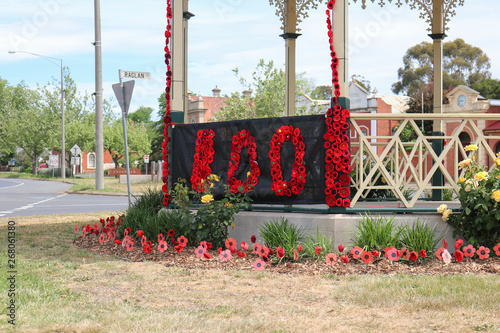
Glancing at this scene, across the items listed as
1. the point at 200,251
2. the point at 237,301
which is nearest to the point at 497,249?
the point at 237,301

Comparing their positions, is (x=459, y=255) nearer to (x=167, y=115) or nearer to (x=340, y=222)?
(x=340, y=222)

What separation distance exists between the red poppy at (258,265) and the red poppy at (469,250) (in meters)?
2.65

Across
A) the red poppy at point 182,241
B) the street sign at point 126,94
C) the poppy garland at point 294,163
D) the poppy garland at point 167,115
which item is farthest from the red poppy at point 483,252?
the street sign at point 126,94

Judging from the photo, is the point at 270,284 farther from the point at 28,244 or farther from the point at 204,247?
the point at 28,244

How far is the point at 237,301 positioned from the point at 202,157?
3.68 meters

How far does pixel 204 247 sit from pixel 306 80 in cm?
3856

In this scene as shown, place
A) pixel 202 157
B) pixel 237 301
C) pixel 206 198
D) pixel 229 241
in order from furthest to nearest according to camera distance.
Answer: pixel 202 157 → pixel 206 198 → pixel 229 241 → pixel 237 301

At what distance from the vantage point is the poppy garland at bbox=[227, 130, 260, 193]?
8.27 meters

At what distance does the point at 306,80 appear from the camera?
4497cm

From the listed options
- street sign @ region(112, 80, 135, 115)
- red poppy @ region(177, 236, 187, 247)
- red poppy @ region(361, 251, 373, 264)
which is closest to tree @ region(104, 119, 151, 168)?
street sign @ region(112, 80, 135, 115)

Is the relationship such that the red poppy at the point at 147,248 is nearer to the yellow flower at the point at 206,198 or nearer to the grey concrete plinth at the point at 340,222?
the yellow flower at the point at 206,198

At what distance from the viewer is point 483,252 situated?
7.08 metres

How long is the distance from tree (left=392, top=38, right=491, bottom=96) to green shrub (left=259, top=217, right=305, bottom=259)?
60111mm

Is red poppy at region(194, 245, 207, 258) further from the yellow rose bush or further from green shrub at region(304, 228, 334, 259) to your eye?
the yellow rose bush
